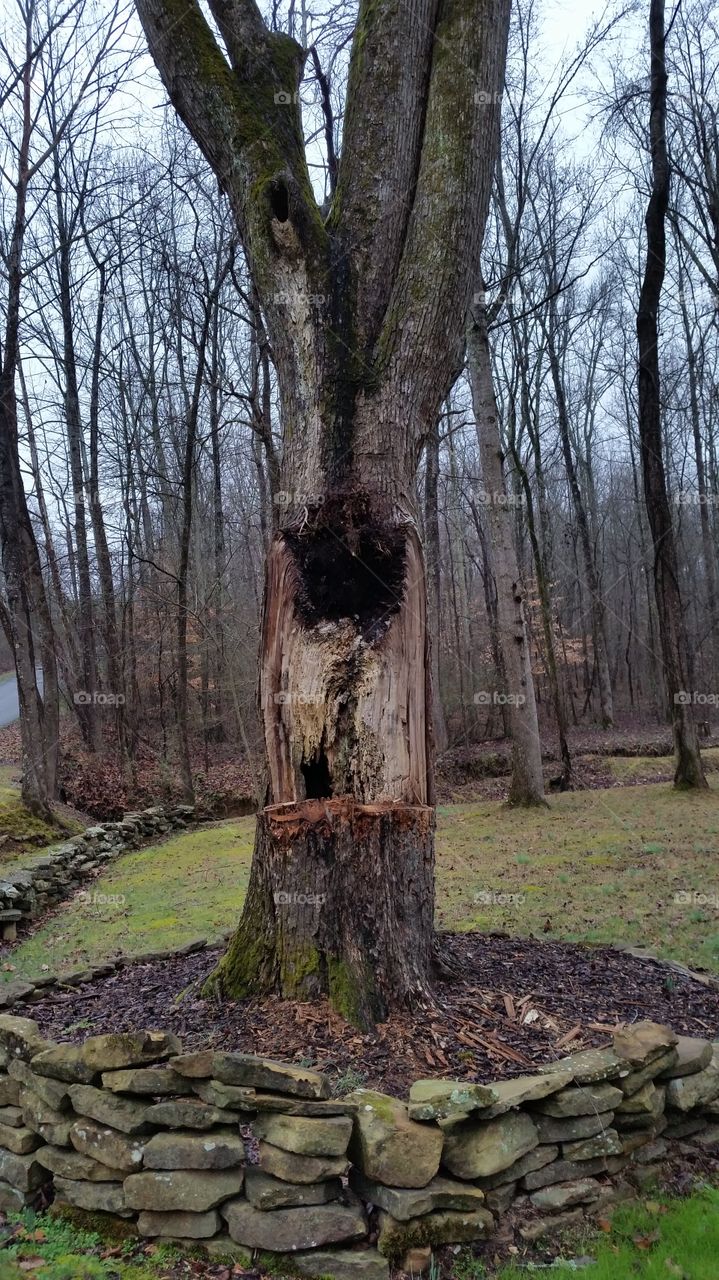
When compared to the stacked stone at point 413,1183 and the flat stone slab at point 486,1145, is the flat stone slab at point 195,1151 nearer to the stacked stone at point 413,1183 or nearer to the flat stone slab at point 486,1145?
the stacked stone at point 413,1183

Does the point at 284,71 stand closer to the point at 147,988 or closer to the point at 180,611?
the point at 147,988

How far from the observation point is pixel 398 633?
414 centimetres


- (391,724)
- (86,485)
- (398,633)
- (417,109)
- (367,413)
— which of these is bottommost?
(391,724)

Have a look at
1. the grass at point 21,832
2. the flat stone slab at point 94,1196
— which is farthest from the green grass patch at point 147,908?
the flat stone slab at point 94,1196

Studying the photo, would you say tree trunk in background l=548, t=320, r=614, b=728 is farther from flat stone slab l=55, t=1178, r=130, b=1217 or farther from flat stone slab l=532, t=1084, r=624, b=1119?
flat stone slab l=55, t=1178, r=130, b=1217

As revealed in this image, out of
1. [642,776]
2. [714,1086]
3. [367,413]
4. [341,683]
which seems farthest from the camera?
[642,776]

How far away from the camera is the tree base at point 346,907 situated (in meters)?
3.89

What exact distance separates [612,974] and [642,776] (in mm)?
12395

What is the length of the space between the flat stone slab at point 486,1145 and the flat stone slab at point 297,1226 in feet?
1.34

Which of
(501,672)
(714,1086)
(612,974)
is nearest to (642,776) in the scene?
(501,672)

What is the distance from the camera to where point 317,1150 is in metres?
Result: 3.00

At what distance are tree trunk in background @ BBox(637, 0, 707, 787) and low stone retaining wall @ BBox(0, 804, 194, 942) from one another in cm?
926

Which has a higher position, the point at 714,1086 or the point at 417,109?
the point at 417,109

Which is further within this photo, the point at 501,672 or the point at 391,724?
the point at 501,672
